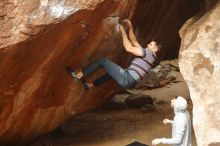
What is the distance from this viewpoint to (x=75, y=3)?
725 cm

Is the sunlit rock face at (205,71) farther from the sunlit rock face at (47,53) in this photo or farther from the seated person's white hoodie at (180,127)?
the sunlit rock face at (47,53)

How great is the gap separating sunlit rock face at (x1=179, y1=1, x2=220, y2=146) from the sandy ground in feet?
6.89

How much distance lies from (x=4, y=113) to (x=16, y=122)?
485mm

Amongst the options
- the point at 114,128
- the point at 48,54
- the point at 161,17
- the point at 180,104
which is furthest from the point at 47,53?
the point at 161,17

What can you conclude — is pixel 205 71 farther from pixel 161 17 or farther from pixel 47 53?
pixel 161 17

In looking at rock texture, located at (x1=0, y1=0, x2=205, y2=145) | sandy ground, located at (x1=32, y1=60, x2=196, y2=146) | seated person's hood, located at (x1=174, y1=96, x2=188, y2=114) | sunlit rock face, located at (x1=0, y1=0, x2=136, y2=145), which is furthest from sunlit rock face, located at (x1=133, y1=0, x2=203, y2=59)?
seated person's hood, located at (x1=174, y1=96, x2=188, y2=114)

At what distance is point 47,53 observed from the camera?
7.82 metres

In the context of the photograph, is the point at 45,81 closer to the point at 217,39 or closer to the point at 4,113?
the point at 4,113

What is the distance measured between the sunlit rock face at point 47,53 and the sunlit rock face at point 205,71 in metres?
1.33

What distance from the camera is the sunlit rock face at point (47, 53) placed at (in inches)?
286

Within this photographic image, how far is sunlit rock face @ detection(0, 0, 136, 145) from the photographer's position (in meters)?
7.26

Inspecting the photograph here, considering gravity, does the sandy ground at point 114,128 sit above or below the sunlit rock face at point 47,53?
below

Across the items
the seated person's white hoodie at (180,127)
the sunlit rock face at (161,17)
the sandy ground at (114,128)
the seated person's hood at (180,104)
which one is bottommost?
the sandy ground at (114,128)

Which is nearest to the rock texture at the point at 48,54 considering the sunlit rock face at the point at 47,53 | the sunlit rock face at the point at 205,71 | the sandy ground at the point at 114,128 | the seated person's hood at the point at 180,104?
the sunlit rock face at the point at 47,53
